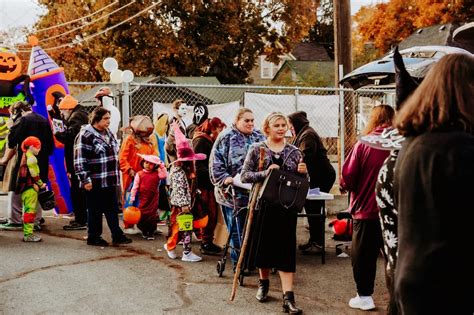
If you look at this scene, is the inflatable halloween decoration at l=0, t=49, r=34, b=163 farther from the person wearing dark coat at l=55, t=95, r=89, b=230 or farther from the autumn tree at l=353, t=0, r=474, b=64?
the autumn tree at l=353, t=0, r=474, b=64

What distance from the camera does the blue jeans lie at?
669 centimetres

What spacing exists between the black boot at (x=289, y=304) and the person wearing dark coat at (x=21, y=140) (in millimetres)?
4473

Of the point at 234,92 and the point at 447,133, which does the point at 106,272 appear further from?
the point at 234,92

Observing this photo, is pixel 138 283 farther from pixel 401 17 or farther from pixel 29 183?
pixel 401 17

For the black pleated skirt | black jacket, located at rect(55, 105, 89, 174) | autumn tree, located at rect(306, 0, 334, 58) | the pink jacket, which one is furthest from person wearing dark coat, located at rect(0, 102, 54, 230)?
autumn tree, located at rect(306, 0, 334, 58)

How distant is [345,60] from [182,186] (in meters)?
5.95

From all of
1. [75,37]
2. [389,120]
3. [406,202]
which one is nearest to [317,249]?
[389,120]

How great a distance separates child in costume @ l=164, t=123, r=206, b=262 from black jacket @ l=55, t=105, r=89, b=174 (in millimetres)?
2502

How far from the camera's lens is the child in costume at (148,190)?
8758 millimetres

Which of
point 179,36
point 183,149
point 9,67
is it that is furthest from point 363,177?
point 179,36

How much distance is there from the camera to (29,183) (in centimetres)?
842

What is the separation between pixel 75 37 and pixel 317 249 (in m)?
27.5

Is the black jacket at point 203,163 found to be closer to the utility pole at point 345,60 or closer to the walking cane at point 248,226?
the walking cane at point 248,226

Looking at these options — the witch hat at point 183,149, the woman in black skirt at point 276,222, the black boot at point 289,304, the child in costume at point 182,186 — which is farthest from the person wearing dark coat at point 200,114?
the black boot at point 289,304
